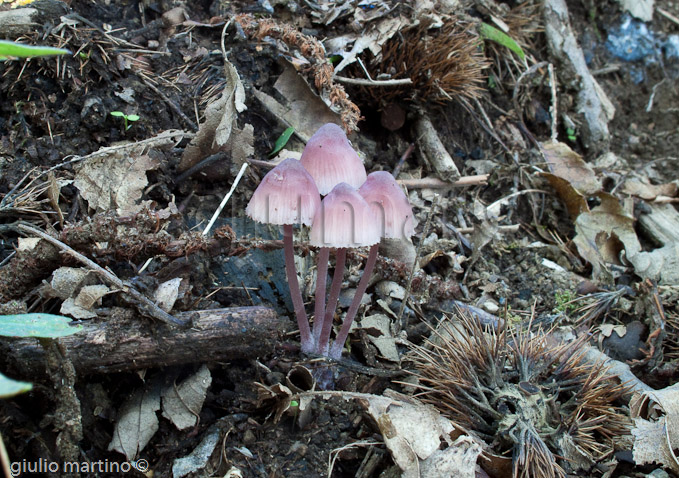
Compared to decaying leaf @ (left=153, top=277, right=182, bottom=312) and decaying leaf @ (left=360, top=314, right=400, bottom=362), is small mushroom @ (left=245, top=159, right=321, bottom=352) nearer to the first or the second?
decaying leaf @ (left=153, top=277, right=182, bottom=312)

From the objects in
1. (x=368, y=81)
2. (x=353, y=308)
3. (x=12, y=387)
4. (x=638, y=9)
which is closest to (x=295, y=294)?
(x=353, y=308)

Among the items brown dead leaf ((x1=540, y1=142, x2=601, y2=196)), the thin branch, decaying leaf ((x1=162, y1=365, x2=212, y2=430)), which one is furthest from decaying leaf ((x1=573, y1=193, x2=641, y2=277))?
decaying leaf ((x1=162, y1=365, x2=212, y2=430))

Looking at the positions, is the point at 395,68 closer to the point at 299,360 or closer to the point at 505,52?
the point at 505,52

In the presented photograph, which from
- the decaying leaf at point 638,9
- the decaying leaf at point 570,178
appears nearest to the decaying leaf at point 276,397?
the decaying leaf at point 570,178

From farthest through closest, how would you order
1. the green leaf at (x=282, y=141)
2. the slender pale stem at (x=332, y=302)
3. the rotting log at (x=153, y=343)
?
the green leaf at (x=282, y=141), the slender pale stem at (x=332, y=302), the rotting log at (x=153, y=343)

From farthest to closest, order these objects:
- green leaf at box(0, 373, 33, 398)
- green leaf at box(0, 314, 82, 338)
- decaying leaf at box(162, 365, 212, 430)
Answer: decaying leaf at box(162, 365, 212, 430) < green leaf at box(0, 314, 82, 338) < green leaf at box(0, 373, 33, 398)

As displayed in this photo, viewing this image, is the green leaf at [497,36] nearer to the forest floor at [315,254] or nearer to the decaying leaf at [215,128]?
the forest floor at [315,254]
